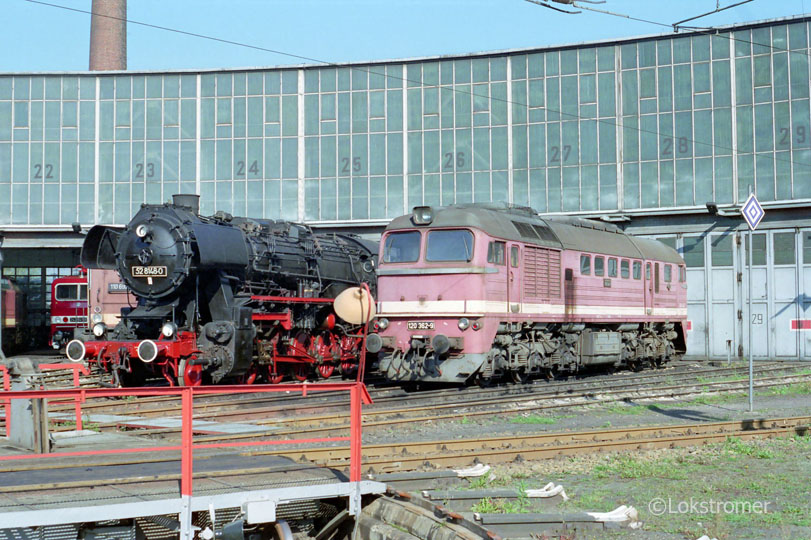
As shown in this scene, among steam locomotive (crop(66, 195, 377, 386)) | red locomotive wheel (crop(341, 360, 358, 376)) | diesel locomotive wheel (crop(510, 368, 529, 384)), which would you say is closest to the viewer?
steam locomotive (crop(66, 195, 377, 386))

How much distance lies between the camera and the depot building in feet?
105

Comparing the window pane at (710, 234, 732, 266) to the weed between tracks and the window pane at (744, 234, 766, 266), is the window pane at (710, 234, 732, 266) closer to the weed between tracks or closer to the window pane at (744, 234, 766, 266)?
the window pane at (744, 234, 766, 266)

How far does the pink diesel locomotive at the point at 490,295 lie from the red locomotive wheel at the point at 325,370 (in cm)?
487

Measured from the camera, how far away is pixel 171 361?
18.5 meters

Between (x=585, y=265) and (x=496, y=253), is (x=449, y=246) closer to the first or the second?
(x=496, y=253)

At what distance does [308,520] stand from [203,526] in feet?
3.72

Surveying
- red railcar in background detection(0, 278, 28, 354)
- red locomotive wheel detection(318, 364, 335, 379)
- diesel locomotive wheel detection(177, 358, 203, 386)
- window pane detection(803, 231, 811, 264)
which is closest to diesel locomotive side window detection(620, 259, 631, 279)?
red locomotive wheel detection(318, 364, 335, 379)

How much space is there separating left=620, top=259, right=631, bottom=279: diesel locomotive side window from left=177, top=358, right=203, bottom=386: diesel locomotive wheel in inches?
437

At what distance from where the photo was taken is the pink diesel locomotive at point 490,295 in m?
17.5

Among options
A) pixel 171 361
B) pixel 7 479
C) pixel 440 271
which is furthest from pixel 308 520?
pixel 171 361

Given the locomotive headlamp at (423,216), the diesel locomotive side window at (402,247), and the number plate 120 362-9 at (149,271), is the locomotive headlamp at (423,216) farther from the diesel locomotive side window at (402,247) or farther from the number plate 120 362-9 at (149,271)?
the number plate 120 362-9 at (149,271)

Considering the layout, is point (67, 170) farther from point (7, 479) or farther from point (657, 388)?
point (7, 479)

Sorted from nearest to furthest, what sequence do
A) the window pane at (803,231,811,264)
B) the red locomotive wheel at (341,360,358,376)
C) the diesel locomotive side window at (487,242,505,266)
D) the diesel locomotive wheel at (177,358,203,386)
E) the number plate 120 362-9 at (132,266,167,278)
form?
the diesel locomotive side window at (487,242,505,266), the diesel locomotive wheel at (177,358,203,386), the number plate 120 362-9 at (132,266,167,278), the red locomotive wheel at (341,360,358,376), the window pane at (803,231,811,264)

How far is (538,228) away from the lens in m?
19.8
